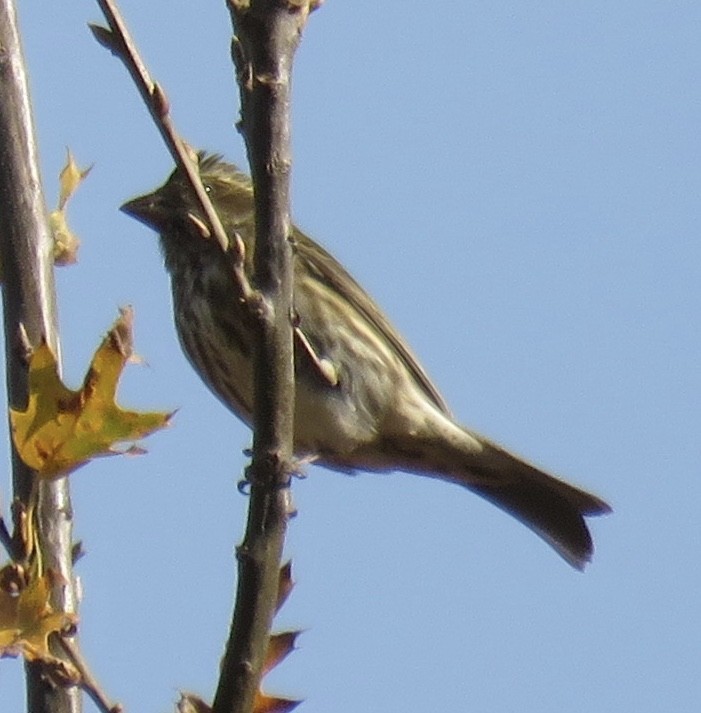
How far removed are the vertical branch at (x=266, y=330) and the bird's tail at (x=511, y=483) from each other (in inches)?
117

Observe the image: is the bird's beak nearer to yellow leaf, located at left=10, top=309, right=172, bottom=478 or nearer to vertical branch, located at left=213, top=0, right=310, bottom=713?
vertical branch, located at left=213, top=0, right=310, bottom=713

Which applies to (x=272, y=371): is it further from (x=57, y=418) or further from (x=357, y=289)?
(x=357, y=289)

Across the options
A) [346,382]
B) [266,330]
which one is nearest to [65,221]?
[266,330]

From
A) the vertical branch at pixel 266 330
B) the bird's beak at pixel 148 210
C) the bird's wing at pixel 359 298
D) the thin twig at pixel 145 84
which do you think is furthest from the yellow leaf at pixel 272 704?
the bird's beak at pixel 148 210

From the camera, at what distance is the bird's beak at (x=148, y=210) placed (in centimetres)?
579

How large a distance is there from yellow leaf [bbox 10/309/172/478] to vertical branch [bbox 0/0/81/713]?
40 centimetres

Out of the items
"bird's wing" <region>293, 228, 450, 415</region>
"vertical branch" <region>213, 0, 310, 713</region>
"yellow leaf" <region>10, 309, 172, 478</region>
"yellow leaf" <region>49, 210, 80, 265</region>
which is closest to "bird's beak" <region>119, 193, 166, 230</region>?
"bird's wing" <region>293, 228, 450, 415</region>

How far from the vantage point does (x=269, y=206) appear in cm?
263

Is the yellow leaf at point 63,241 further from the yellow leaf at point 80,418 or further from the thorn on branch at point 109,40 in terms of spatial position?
the thorn on branch at point 109,40

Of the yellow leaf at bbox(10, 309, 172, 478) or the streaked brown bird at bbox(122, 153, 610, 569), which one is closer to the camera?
the yellow leaf at bbox(10, 309, 172, 478)

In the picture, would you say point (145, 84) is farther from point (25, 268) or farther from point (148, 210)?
point (148, 210)

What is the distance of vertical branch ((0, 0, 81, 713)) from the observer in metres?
3.21

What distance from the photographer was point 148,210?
5.81 meters

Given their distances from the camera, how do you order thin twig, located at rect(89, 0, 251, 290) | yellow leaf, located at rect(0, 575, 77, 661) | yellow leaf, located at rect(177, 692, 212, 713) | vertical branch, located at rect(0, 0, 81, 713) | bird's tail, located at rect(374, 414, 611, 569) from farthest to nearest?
1. bird's tail, located at rect(374, 414, 611, 569)
2. vertical branch, located at rect(0, 0, 81, 713)
3. yellow leaf, located at rect(177, 692, 212, 713)
4. yellow leaf, located at rect(0, 575, 77, 661)
5. thin twig, located at rect(89, 0, 251, 290)
